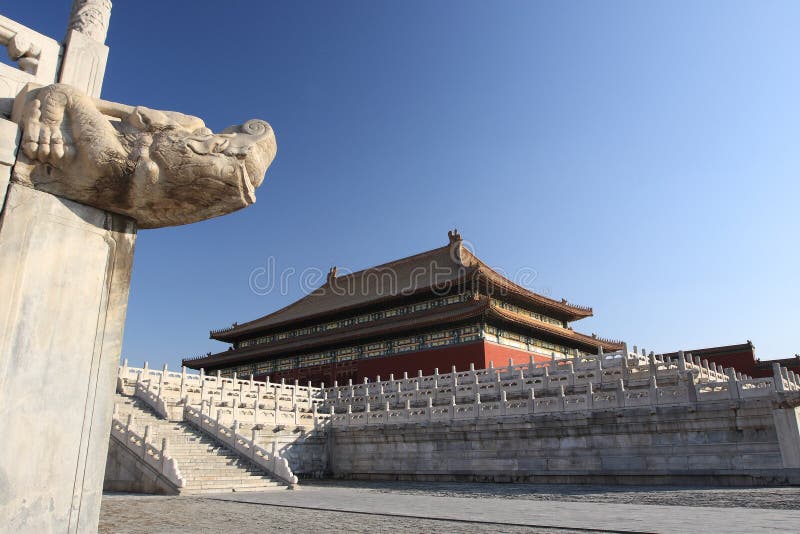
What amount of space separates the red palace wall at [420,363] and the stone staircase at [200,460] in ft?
46.5

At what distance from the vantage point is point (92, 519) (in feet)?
10.2

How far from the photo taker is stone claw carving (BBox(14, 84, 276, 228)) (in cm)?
317

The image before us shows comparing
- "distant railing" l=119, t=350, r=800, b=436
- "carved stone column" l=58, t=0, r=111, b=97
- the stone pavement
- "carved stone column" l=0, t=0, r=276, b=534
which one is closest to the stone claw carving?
"carved stone column" l=0, t=0, r=276, b=534

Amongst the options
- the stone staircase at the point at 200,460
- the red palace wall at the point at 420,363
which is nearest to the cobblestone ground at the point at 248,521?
the stone staircase at the point at 200,460

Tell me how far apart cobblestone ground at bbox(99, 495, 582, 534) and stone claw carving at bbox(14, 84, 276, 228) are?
17.7 ft

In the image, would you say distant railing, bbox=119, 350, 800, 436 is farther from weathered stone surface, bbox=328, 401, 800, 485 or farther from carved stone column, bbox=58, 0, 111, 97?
carved stone column, bbox=58, 0, 111, 97

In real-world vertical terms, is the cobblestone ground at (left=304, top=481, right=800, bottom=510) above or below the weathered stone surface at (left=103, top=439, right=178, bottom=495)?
below

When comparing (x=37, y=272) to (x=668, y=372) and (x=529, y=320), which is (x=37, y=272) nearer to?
(x=668, y=372)

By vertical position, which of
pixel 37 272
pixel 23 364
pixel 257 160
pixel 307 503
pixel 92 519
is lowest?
pixel 307 503

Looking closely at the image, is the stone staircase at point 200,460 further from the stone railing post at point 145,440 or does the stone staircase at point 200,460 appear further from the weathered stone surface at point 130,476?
the weathered stone surface at point 130,476

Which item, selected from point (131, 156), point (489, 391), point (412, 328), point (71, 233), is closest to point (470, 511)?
point (71, 233)

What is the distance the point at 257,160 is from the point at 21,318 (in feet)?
5.03

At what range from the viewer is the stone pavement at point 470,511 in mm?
7246

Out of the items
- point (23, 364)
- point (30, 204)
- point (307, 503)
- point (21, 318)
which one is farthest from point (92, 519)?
point (307, 503)
